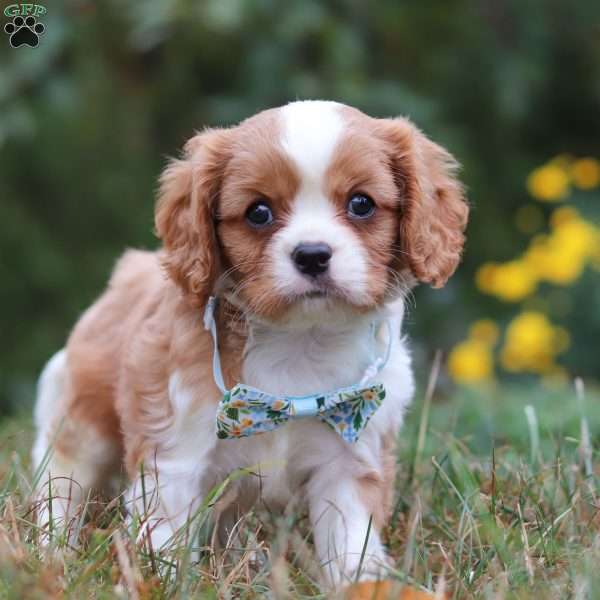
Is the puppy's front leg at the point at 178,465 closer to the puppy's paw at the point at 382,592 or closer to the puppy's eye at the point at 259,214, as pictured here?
the puppy's eye at the point at 259,214

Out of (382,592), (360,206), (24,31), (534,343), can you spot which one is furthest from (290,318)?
(24,31)

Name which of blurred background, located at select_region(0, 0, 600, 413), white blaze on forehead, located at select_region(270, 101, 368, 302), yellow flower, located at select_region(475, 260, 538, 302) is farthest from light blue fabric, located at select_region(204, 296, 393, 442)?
yellow flower, located at select_region(475, 260, 538, 302)

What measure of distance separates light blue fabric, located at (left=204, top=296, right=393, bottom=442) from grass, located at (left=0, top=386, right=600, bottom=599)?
0.94ft

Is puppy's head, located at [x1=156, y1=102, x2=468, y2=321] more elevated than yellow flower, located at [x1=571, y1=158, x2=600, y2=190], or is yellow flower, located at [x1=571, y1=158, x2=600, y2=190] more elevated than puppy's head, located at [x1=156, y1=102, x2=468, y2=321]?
puppy's head, located at [x1=156, y1=102, x2=468, y2=321]

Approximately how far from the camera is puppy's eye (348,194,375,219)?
3.46 meters

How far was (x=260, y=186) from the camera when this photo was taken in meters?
3.43

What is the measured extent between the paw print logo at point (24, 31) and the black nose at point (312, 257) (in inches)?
158

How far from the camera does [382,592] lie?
2.85 meters

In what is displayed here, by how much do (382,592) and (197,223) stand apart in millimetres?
1311

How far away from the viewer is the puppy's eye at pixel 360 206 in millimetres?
3459

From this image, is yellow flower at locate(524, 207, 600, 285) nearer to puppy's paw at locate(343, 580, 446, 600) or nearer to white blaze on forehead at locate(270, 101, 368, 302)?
white blaze on forehead at locate(270, 101, 368, 302)

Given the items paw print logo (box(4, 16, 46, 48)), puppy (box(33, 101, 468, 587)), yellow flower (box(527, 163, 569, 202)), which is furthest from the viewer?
yellow flower (box(527, 163, 569, 202))

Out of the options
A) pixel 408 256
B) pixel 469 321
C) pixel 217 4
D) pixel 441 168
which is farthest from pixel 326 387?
pixel 469 321

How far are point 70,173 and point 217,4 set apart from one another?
2.74m
